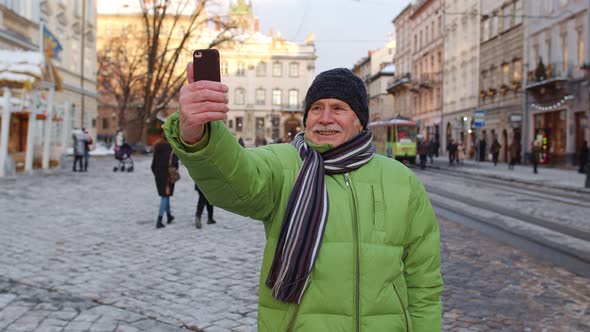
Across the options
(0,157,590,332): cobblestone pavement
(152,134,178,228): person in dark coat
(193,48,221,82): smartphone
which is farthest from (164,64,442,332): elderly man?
(152,134,178,228): person in dark coat

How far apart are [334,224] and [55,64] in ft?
126

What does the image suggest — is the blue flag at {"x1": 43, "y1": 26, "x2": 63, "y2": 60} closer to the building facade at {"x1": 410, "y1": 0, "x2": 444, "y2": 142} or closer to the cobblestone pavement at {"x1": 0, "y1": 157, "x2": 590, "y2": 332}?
the cobblestone pavement at {"x1": 0, "y1": 157, "x2": 590, "y2": 332}

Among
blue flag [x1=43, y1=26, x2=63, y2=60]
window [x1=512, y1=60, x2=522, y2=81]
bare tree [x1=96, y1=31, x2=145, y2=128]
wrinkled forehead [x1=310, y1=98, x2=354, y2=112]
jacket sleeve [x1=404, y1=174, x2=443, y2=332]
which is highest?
bare tree [x1=96, y1=31, x2=145, y2=128]

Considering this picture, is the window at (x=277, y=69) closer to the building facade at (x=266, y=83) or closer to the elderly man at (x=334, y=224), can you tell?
the building facade at (x=266, y=83)

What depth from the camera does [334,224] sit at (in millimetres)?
2186

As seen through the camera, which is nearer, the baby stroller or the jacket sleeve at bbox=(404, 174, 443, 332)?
the jacket sleeve at bbox=(404, 174, 443, 332)

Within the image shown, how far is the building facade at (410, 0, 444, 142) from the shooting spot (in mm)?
54281

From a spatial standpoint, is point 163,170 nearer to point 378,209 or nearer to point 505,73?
point 378,209

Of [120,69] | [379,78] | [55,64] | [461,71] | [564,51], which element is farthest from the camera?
[379,78]

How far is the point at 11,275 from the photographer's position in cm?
622

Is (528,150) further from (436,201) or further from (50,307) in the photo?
(50,307)

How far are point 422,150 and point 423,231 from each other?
31.0m

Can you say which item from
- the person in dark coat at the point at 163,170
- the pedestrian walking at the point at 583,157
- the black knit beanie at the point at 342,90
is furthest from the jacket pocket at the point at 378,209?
the pedestrian walking at the point at 583,157

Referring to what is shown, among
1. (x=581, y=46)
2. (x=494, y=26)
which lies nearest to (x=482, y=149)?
(x=494, y=26)
